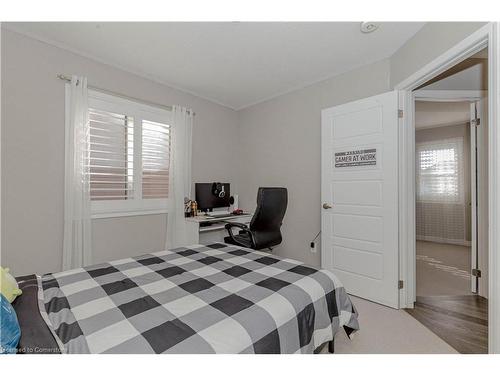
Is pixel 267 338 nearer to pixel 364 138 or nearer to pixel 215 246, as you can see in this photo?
pixel 215 246

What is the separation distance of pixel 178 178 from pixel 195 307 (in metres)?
2.30

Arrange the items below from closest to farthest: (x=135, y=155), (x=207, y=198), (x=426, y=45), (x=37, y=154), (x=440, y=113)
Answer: (x=426, y=45) → (x=37, y=154) → (x=135, y=155) → (x=207, y=198) → (x=440, y=113)

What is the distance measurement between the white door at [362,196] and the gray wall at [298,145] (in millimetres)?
269

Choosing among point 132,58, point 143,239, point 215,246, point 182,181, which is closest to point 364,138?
point 215,246

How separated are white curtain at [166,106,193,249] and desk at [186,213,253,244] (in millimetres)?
130

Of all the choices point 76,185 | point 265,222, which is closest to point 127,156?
point 76,185

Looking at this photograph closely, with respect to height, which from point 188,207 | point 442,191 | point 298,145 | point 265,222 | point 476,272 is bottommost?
point 476,272

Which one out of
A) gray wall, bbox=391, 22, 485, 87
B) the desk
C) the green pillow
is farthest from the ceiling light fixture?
the green pillow

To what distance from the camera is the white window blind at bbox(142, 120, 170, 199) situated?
295cm

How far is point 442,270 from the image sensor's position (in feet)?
10.9

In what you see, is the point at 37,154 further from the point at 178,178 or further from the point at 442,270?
the point at 442,270

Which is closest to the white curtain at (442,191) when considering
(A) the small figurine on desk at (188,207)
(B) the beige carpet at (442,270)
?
(B) the beige carpet at (442,270)

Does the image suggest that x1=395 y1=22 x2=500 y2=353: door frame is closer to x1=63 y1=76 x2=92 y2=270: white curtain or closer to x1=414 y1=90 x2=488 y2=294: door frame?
x1=414 y1=90 x2=488 y2=294: door frame
